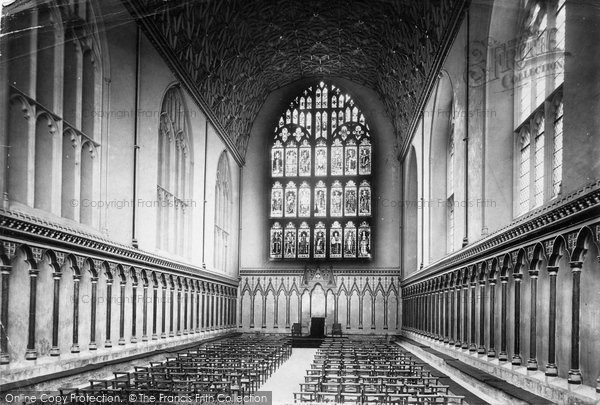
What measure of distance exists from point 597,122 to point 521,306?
4.70m

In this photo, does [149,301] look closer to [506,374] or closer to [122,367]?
[122,367]

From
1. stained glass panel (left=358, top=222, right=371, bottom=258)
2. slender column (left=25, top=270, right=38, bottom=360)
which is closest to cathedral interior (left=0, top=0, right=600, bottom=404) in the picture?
slender column (left=25, top=270, right=38, bottom=360)

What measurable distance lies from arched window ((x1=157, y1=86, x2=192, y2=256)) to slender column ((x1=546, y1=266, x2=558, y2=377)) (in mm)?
14281

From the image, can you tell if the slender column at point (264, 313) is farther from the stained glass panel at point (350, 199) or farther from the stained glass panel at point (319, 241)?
the stained glass panel at point (350, 199)

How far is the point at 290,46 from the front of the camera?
31.2m

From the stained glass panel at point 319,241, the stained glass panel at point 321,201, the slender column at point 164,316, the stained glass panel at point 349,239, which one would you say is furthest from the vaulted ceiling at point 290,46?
the slender column at point 164,316

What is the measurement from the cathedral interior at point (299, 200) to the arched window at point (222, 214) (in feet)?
0.62

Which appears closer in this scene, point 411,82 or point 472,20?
point 472,20

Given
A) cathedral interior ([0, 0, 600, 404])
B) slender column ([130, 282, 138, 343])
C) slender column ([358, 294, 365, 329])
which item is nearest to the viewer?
cathedral interior ([0, 0, 600, 404])

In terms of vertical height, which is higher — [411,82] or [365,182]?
[411,82]

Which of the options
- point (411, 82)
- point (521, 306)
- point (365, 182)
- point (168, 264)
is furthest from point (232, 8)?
point (521, 306)

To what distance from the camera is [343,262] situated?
35062mm

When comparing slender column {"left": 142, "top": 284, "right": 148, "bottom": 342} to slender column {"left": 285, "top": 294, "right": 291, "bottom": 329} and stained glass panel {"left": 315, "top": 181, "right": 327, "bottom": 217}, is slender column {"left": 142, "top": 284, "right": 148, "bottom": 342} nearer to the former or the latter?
slender column {"left": 285, "top": 294, "right": 291, "bottom": 329}

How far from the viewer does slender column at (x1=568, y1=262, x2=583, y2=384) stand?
968 cm
